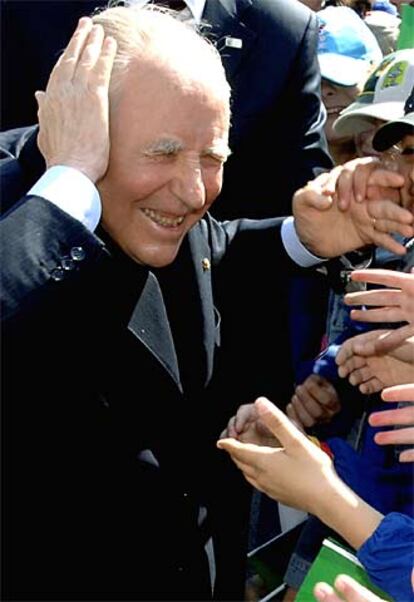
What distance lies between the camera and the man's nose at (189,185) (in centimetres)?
171

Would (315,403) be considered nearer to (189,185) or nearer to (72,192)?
(189,185)

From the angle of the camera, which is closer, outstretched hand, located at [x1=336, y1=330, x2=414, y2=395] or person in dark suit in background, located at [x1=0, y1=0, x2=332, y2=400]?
outstretched hand, located at [x1=336, y1=330, x2=414, y2=395]

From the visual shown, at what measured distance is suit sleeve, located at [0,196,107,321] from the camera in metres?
1.48

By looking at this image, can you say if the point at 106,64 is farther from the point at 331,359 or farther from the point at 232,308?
the point at 331,359

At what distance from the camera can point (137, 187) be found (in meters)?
1.70

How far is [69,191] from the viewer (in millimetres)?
1549

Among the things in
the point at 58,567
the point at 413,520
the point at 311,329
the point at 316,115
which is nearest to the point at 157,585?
the point at 58,567

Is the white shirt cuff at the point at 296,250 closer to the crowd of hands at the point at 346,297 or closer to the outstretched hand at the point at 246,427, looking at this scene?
the crowd of hands at the point at 346,297

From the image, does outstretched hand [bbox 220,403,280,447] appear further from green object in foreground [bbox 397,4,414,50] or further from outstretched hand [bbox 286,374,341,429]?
green object in foreground [bbox 397,4,414,50]

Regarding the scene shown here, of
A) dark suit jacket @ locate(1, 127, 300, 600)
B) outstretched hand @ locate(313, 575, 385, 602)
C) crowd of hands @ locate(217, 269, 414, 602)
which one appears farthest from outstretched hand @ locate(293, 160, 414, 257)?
outstretched hand @ locate(313, 575, 385, 602)

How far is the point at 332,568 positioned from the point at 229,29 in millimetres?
1465

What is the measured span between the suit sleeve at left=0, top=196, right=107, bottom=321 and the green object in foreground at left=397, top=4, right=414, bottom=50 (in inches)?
72.4

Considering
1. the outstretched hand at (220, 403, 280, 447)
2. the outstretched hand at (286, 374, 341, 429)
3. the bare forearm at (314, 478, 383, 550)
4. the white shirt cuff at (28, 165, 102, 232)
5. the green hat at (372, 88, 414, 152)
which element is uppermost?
the white shirt cuff at (28, 165, 102, 232)

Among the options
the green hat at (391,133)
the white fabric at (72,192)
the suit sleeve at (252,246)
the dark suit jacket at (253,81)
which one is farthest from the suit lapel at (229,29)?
the white fabric at (72,192)
